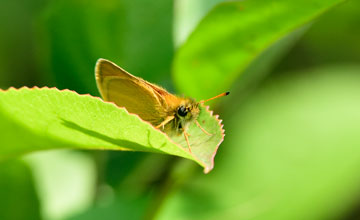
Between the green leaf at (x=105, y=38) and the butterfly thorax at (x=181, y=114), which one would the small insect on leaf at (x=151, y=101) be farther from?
the green leaf at (x=105, y=38)

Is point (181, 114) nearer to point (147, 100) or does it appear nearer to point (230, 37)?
point (147, 100)

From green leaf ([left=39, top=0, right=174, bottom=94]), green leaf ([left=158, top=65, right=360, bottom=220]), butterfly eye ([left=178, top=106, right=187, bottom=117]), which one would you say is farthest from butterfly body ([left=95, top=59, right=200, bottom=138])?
green leaf ([left=158, top=65, right=360, bottom=220])

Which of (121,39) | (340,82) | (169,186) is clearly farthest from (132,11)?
(340,82)

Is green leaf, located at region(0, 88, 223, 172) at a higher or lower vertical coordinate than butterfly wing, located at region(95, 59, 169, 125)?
lower

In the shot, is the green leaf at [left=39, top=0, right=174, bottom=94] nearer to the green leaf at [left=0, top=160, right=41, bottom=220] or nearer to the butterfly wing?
the butterfly wing

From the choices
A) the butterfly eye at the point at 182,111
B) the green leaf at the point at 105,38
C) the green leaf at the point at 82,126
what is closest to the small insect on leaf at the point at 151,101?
the butterfly eye at the point at 182,111

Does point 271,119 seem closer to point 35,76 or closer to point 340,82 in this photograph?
point 340,82
